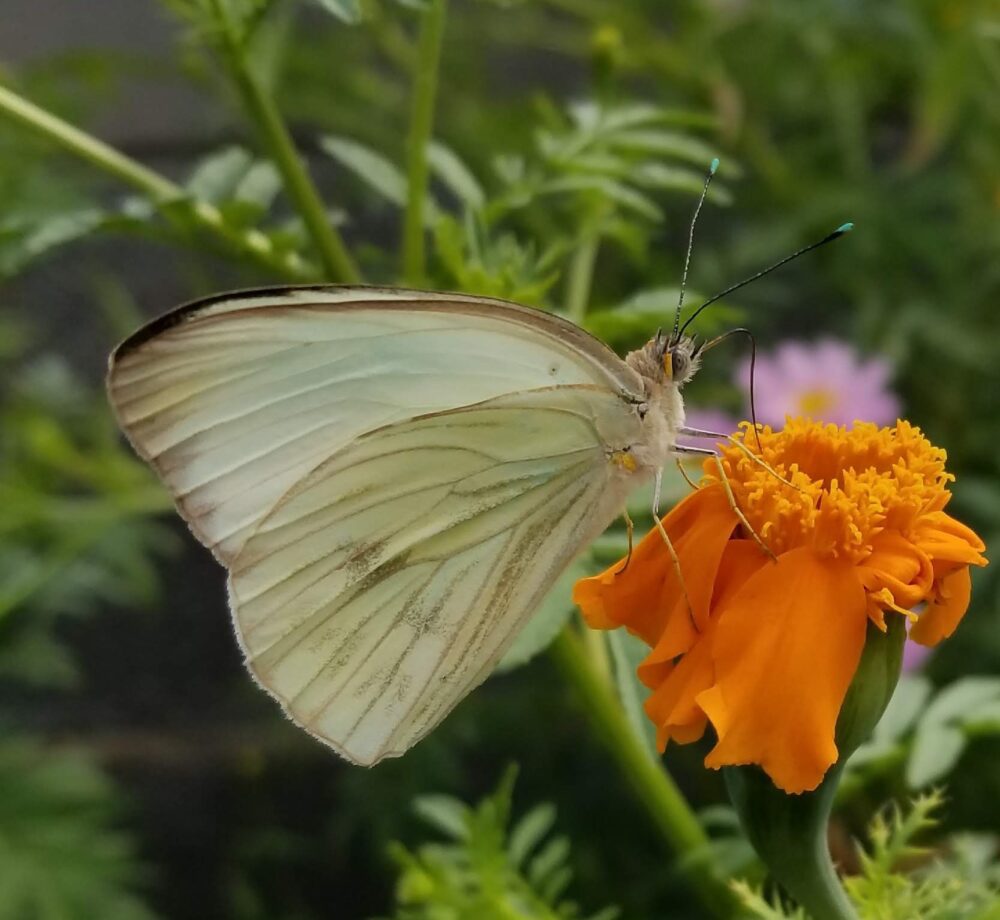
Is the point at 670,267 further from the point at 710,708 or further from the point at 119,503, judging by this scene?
the point at 710,708

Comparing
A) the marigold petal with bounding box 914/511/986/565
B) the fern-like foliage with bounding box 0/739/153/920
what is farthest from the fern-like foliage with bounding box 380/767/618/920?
the fern-like foliage with bounding box 0/739/153/920

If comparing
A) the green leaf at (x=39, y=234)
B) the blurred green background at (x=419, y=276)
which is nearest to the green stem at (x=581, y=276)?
the blurred green background at (x=419, y=276)

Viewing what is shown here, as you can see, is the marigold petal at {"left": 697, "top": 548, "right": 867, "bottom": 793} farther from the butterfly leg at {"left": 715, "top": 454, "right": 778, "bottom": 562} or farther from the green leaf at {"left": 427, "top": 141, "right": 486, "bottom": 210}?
the green leaf at {"left": 427, "top": 141, "right": 486, "bottom": 210}

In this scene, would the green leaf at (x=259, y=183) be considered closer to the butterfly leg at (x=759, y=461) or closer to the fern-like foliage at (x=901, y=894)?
the butterfly leg at (x=759, y=461)

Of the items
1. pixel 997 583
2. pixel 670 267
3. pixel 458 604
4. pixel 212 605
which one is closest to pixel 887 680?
pixel 458 604

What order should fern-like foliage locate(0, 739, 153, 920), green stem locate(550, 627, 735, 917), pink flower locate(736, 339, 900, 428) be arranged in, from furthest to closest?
pink flower locate(736, 339, 900, 428) → fern-like foliage locate(0, 739, 153, 920) → green stem locate(550, 627, 735, 917)
